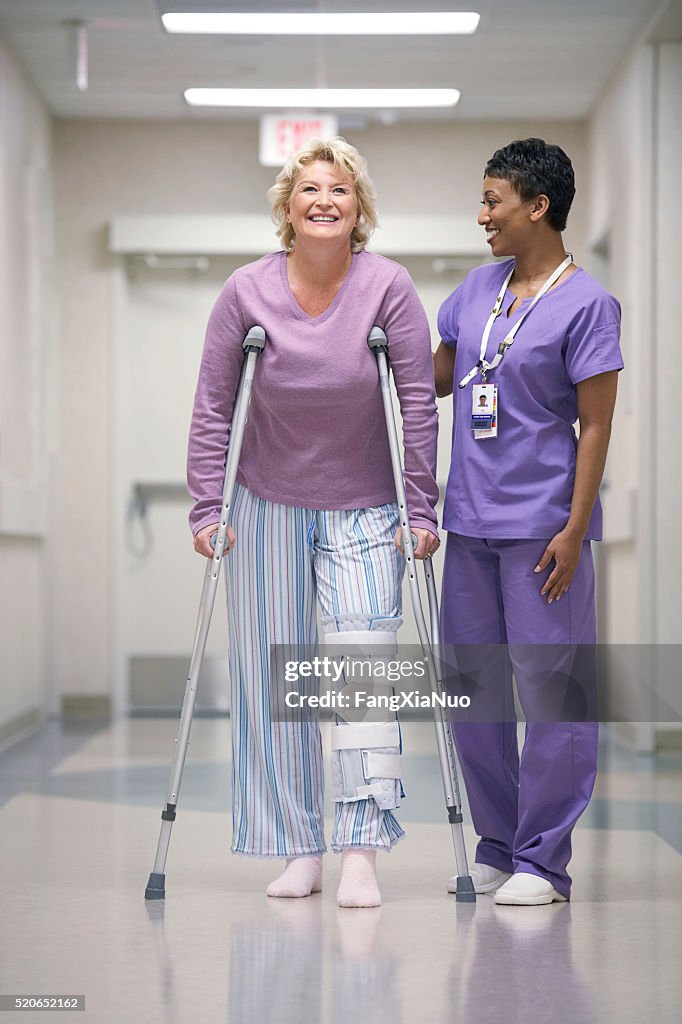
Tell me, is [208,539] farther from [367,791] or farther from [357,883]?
[357,883]

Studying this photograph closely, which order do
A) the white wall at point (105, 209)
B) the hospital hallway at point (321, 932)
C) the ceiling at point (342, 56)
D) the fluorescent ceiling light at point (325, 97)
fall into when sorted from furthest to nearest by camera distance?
the white wall at point (105, 209), the fluorescent ceiling light at point (325, 97), the ceiling at point (342, 56), the hospital hallway at point (321, 932)

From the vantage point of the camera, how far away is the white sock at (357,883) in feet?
8.96

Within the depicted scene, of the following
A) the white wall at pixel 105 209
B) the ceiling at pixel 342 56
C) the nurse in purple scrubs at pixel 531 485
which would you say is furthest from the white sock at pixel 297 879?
the white wall at pixel 105 209

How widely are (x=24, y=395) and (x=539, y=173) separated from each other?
Answer: 3589mm

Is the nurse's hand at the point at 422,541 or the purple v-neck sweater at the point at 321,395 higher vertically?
the purple v-neck sweater at the point at 321,395

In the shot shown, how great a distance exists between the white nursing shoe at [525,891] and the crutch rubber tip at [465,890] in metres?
0.05

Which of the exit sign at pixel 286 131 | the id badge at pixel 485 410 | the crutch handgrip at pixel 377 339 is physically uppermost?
the exit sign at pixel 286 131

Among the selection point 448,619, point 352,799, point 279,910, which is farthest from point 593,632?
point 279,910

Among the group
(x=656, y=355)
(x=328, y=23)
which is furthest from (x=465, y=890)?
(x=328, y=23)

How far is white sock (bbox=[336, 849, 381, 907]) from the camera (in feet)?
8.96

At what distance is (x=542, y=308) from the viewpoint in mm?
2793

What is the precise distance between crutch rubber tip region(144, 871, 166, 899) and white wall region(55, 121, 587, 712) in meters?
3.79

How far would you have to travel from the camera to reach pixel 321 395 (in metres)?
2.80

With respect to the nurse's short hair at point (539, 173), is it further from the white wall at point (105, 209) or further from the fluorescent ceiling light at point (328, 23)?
the white wall at point (105, 209)
